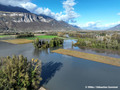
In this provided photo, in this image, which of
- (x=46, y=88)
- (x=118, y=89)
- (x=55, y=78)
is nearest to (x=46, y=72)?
(x=55, y=78)

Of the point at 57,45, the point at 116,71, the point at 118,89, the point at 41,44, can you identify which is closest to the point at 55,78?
the point at 118,89

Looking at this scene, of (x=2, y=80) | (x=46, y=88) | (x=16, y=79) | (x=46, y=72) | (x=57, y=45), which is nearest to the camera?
(x=2, y=80)

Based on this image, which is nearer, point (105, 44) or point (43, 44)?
point (105, 44)

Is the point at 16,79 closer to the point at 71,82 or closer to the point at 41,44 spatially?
the point at 71,82

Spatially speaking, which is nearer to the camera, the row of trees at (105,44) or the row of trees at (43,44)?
the row of trees at (43,44)

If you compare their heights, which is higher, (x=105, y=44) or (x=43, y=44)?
(x=43, y=44)

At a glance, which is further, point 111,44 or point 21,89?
point 111,44

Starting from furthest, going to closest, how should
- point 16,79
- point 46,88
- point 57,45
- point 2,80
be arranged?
1. point 57,45
2. point 46,88
3. point 16,79
4. point 2,80

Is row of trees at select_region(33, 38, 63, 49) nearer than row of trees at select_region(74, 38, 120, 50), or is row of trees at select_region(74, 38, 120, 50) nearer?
row of trees at select_region(33, 38, 63, 49)

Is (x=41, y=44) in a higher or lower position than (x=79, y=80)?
higher

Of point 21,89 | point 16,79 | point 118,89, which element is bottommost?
point 118,89
